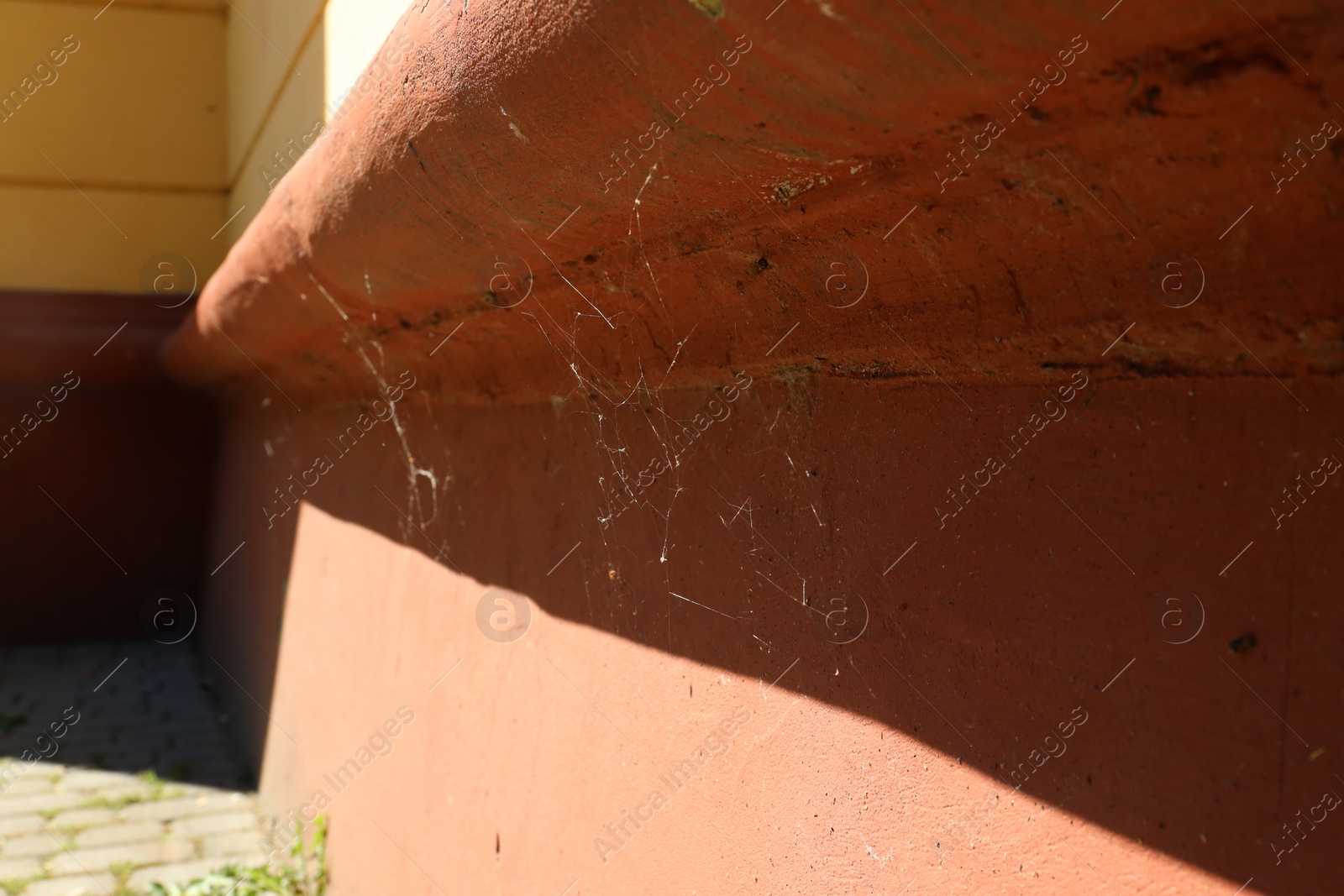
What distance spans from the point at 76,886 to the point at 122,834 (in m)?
0.46

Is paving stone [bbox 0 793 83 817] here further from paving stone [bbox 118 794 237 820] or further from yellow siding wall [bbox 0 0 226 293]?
yellow siding wall [bbox 0 0 226 293]

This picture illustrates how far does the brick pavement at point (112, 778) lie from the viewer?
3910 mm

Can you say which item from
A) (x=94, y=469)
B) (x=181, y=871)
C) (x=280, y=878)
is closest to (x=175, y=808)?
(x=181, y=871)

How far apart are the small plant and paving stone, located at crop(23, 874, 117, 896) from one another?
0.52ft

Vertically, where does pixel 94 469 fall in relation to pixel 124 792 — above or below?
above

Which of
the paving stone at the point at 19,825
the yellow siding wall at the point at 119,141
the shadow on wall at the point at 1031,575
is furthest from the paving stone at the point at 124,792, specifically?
the shadow on wall at the point at 1031,575

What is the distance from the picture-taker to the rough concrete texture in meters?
0.81

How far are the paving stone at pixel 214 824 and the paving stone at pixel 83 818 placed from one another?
0.28 m

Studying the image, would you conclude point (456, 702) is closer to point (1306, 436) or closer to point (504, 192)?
point (504, 192)

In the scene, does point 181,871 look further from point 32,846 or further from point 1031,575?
point 1031,575

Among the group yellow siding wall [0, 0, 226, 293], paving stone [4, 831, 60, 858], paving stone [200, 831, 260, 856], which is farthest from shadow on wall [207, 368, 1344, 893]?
yellow siding wall [0, 0, 226, 293]

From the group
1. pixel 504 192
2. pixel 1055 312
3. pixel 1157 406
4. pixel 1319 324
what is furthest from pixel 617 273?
pixel 1319 324

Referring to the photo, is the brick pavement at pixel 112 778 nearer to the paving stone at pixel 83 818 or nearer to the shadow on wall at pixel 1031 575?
the paving stone at pixel 83 818

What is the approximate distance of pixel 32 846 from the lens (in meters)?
4.02
